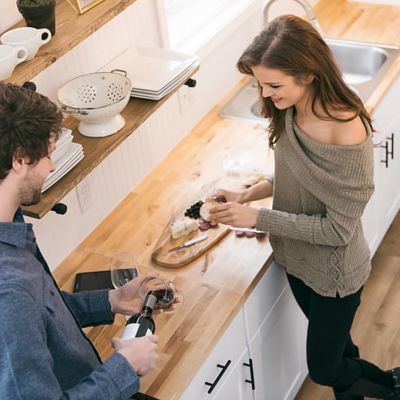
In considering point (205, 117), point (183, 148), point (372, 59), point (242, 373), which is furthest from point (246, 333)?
point (372, 59)

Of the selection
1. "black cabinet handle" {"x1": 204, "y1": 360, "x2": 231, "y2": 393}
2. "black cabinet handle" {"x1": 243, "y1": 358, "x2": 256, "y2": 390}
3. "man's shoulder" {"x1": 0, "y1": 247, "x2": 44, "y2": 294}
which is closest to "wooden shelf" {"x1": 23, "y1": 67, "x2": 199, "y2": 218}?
"man's shoulder" {"x1": 0, "y1": 247, "x2": 44, "y2": 294}

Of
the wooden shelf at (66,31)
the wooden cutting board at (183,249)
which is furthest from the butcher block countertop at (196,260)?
the wooden shelf at (66,31)

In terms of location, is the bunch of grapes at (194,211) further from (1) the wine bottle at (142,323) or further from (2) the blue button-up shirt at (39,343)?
(2) the blue button-up shirt at (39,343)

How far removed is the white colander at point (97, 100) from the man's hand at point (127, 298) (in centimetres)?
46

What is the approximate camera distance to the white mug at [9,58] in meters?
2.03

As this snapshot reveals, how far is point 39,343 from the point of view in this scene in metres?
1.64

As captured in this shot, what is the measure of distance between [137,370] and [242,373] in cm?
75

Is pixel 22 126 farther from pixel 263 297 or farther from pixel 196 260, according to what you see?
pixel 263 297

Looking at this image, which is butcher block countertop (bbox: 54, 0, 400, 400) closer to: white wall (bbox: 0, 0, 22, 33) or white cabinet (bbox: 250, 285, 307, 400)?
white cabinet (bbox: 250, 285, 307, 400)

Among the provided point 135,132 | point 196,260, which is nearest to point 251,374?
point 196,260

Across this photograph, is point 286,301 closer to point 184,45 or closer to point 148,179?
point 148,179

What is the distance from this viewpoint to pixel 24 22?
2359 millimetres

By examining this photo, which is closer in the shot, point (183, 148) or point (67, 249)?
point (67, 249)

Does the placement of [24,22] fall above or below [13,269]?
above
